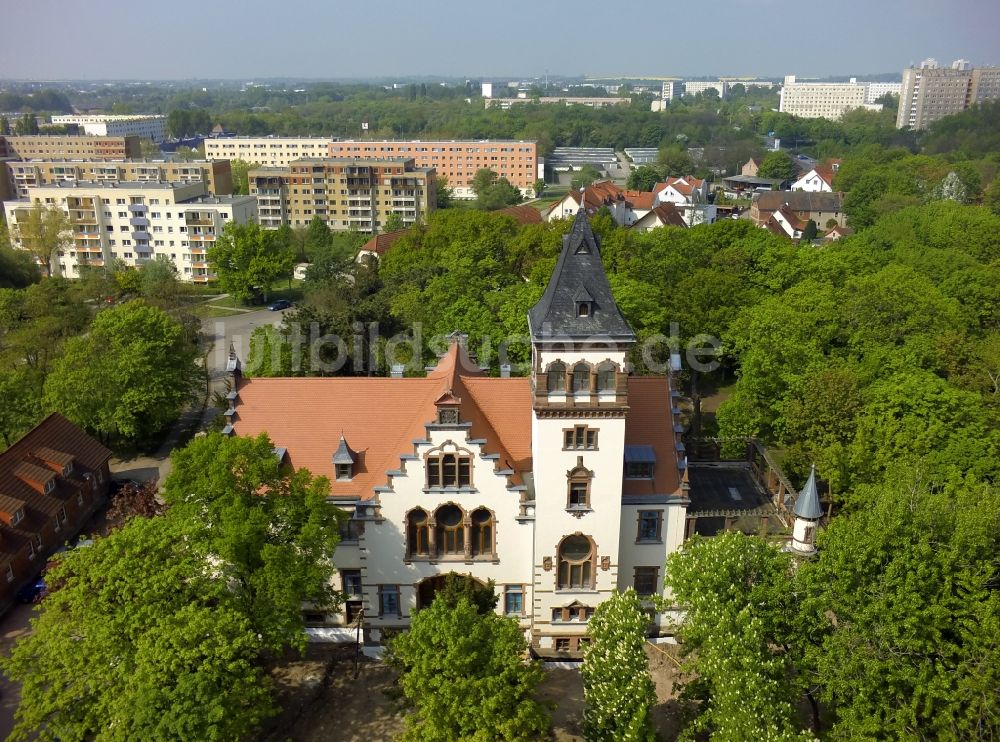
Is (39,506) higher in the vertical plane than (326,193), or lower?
lower

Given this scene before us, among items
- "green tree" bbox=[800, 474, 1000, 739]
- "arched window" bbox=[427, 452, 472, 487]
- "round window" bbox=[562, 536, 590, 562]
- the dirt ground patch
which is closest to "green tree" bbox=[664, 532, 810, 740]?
"green tree" bbox=[800, 474, 1000, 739]

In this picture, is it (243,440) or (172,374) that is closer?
(243,440)

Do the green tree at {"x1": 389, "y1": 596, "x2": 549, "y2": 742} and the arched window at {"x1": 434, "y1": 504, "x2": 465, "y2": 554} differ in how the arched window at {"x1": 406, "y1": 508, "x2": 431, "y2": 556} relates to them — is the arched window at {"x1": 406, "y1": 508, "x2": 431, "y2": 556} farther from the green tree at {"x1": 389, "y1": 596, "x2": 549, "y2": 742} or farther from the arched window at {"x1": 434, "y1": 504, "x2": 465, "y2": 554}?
the green tree at {"x1": 389, "y1": 596, "x2": 549, "y2": 742}

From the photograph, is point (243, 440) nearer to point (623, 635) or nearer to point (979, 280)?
point (623, 635)

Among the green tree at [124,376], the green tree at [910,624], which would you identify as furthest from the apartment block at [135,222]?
the green tree at [910,624]

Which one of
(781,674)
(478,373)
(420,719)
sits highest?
(478,373)

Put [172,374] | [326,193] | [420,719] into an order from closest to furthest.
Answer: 1. [420,719]
2. [172,374]
3. [326,193]

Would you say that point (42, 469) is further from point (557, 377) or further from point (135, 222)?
point (135, 222)

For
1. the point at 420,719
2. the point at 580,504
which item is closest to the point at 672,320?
the point at 580,504
